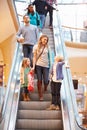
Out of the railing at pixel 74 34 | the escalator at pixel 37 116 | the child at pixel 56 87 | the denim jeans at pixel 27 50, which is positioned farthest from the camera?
the railing at pixel 74 34

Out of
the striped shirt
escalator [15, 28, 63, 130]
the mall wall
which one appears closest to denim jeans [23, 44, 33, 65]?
the striped shirt

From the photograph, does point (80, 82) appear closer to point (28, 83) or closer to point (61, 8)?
point (61, 8)

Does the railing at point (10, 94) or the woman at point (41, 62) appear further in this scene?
the woman at point (41, 62)

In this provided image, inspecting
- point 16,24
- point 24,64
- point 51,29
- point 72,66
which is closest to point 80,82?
point 72,66

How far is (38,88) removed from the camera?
7801 millimetres

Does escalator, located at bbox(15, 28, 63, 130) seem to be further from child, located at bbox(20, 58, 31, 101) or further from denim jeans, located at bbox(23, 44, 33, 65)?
denim jeans, located at bbox(23, 44, 33, 65)

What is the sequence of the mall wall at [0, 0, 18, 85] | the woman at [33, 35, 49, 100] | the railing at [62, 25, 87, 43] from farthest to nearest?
the railing at [62, 25, 87, 43] < the mall wall at [0, 0, 18, 85] < the woman at [33, 35, 49, 100]

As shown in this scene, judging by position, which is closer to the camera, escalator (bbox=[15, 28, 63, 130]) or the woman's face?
escalator (bbox=[15, 28, 63, 130])

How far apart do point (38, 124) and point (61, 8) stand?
51.3 feet

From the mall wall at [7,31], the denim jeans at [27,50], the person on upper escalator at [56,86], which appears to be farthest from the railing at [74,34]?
the person on upper escalator at [56,86]

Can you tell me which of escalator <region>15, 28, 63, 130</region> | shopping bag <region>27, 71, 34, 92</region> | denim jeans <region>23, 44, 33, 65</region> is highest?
denim jeans <region>23, 44, 33, 65</region>

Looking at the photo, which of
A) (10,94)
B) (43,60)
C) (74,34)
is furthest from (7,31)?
(10,94)

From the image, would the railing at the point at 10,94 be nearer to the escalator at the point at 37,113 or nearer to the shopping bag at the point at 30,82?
the escalator at the point at 37,113

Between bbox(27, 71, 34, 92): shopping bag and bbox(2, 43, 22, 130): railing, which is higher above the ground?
bbox(27, 71, 34, 92): shopping bag
